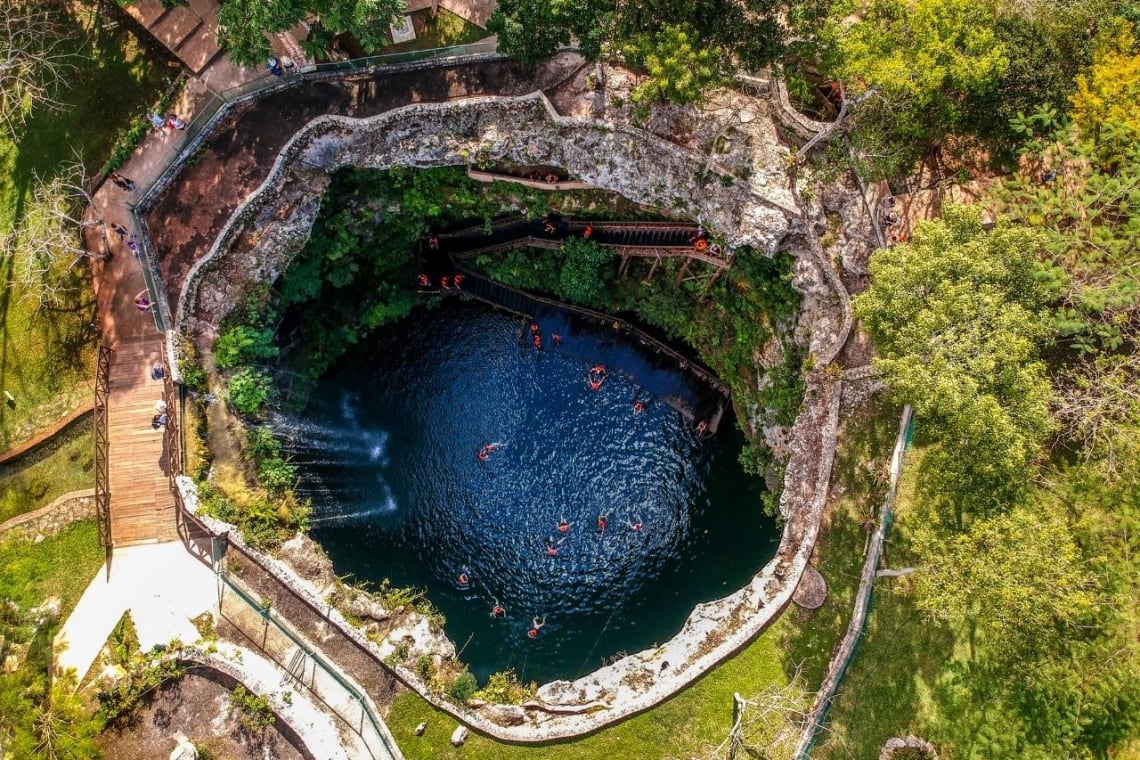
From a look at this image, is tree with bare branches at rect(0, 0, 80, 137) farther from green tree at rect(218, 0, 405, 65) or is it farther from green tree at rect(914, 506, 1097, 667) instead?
green tree at rect(914, 506, 1097, 667)

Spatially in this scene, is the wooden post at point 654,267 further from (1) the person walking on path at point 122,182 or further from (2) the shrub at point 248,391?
(1) the person walking on path at point 122,182

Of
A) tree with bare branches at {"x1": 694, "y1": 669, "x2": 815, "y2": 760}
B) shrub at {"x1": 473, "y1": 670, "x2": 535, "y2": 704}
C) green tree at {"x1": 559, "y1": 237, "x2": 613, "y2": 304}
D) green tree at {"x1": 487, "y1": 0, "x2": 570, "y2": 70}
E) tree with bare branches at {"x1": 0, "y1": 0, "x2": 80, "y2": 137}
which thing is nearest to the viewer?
green tree at {"x1": 487, "y1": 0, "x2": 570, "y2": 70}

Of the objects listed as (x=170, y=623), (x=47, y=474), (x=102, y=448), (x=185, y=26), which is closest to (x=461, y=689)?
(x=170, y=623)

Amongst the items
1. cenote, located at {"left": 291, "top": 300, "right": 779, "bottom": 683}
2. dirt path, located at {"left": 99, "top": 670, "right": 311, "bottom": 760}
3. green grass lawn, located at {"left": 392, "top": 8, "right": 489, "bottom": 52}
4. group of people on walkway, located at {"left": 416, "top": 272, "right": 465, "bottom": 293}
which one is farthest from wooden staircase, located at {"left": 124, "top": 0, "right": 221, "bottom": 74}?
dirt path, located at {"left": 99, "top": 670, "right": 311, "bottom": 760}

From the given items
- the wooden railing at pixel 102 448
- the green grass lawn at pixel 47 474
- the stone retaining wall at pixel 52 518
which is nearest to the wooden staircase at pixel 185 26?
the wooden railing at pixel 102 448

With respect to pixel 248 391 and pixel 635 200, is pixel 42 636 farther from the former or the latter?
pixel 635 200

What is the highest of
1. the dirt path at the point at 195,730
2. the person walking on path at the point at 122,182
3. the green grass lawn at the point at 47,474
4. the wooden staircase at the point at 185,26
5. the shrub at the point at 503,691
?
the wooden staircase at the point at 185,26

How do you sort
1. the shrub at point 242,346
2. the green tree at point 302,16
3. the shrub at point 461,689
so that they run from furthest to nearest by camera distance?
1. the shrub at point 242,346
2. the shrub at point 461,689
3. the green tree at point 302,16
